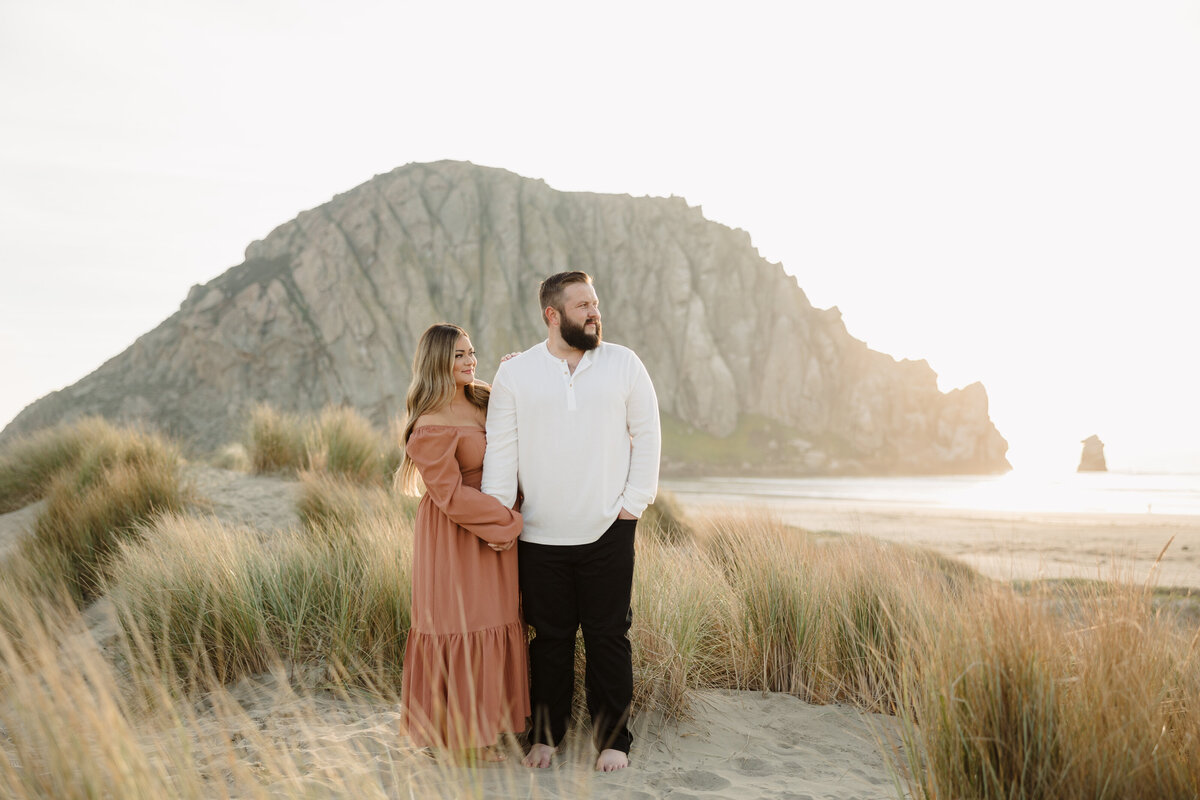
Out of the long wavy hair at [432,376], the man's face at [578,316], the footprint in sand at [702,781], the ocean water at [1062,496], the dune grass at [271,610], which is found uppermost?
the man's face at [578,316]

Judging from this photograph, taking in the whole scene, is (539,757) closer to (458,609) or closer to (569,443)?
(458,609)

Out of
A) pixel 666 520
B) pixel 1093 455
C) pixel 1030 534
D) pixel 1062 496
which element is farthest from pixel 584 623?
pixel 1093 455

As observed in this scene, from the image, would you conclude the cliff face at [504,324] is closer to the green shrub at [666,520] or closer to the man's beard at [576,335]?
the green shrub at [666,520]

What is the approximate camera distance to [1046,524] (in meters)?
19.1

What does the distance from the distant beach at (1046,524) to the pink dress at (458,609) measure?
8.72 feet

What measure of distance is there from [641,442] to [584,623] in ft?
3.06

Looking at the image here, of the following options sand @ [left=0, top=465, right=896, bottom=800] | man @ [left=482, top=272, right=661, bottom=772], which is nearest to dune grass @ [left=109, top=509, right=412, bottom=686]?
sand @ [left=0, top=465, right=896, bottom=800]

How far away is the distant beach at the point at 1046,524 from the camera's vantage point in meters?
11.7

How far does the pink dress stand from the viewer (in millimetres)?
3207

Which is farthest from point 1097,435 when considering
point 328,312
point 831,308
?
point 328,312

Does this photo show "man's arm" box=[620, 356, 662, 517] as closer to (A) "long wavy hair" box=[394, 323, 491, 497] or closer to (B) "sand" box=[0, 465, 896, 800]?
(A) "long wavy hair" box=[394, 323, 491, 497]

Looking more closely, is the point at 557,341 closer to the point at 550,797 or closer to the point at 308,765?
the point at 550,797

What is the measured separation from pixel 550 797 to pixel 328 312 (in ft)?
218

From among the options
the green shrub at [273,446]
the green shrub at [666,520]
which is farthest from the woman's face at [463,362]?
the green shrub at [273,446]
